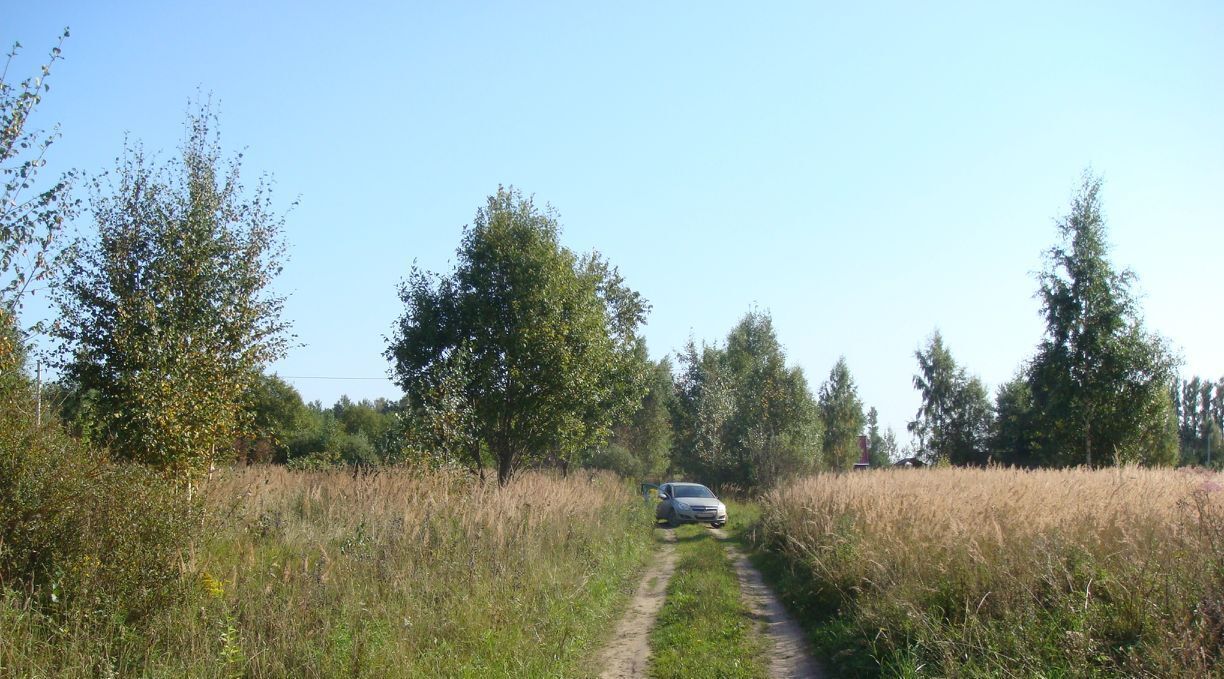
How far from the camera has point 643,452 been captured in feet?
182

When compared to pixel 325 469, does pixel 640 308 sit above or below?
above

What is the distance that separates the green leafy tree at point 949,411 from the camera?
2450 inches

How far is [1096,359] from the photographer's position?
97.1 ft

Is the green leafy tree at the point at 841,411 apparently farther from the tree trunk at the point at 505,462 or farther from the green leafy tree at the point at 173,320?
the green leafy tree at the point at 173,320

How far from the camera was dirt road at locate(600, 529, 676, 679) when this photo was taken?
9016 mm

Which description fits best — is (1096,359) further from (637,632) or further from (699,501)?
(637,632)

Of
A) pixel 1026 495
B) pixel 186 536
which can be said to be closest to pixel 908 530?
pixel 1026 495

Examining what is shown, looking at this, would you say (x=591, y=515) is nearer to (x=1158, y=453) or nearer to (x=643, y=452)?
(x=1158, y=453)

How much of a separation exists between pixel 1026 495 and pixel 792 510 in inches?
321

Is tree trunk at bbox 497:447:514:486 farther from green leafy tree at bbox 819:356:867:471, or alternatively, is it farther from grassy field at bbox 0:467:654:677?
green leafy tree at bbox 819:356:867:471

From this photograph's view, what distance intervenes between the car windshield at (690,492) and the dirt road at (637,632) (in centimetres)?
1204

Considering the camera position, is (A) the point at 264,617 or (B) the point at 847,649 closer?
(A) the point at 264,617

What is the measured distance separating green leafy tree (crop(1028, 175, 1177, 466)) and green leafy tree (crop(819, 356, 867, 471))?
3540 cm

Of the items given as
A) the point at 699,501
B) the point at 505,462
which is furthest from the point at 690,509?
the point at 505,462
